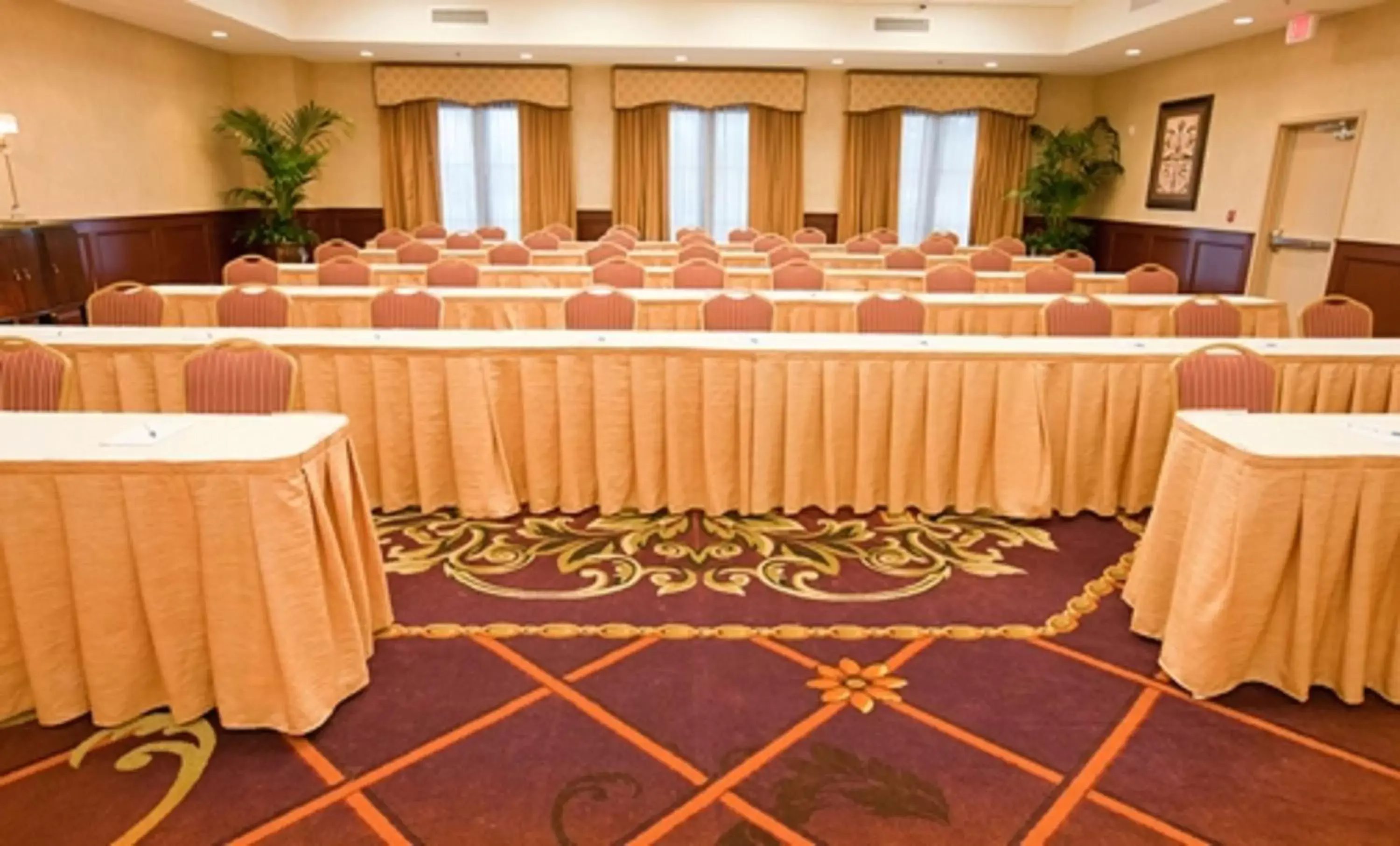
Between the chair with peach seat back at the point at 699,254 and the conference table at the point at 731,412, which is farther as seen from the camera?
the chair with peach seat back at the point at 699,254

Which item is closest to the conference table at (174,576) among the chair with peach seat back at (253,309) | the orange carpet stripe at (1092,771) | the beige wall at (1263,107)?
the orange carpet stripe at (1092,771)

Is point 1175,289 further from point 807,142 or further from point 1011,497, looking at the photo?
point 807,142

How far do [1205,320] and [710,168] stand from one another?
8.12 metres

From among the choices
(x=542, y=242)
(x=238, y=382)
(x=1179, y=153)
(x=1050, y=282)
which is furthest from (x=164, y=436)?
(x=1179, y=153)

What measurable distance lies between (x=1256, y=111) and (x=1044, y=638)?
817 centimetres

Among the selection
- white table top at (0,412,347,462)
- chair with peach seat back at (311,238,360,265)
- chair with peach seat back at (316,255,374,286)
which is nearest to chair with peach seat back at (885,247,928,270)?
chair with peach seat back at (316,255,374,286)

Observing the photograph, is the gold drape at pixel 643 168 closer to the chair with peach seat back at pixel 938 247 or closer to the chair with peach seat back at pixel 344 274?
the chair with peach seat back at pixel 938 247

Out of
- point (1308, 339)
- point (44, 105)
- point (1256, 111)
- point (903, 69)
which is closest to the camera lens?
point (1308, 339)

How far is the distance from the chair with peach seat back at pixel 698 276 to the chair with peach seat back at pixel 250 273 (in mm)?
3266

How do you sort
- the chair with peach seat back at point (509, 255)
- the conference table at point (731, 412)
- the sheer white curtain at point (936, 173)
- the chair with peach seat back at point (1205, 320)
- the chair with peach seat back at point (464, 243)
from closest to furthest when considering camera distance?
the conference table at point (731, 412) < the chair with peach seat back at point (1205, 320) < the chair with peach seat back at point (509, 255) < the chair with peach seat back at point (464, 243) < the sheer white curtain at point (936, 173)

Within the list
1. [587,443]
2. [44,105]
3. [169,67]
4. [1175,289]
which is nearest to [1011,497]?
[587,443]

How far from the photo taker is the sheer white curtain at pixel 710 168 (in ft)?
38.3

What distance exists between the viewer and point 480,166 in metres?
11.7

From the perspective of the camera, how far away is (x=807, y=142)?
38.6 ft
